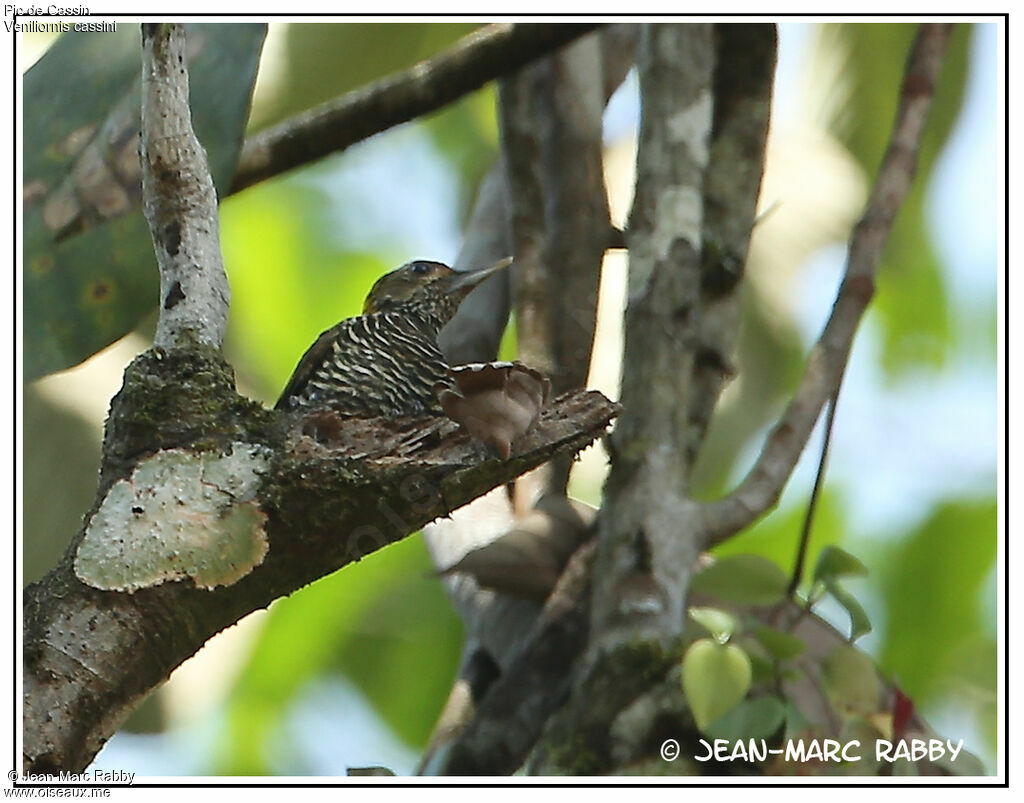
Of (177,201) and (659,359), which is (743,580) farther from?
(177,201)

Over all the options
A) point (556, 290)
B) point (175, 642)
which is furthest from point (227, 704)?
point (175, 642)

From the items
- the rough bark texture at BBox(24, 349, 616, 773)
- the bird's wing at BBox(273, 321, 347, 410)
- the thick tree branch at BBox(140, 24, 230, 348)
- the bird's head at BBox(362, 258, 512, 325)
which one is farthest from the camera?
the bird's head at BBox(362, 258, 512, 325)

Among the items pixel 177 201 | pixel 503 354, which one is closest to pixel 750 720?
pixel 177 201

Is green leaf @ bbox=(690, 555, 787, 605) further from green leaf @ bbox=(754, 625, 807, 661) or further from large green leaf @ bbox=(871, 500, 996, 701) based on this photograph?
large green leaf @ bbox=(871, 500, 996, 701)

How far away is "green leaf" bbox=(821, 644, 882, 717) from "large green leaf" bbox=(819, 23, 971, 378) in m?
2.27

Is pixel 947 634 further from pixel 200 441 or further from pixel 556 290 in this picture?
pixel 200 441

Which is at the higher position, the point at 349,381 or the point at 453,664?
the point at 349,381

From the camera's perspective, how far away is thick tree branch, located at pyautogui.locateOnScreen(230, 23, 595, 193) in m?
2.99

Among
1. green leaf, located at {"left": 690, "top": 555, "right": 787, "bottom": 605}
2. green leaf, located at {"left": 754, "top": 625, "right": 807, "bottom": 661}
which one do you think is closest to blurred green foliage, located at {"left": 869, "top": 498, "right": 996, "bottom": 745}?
green leaf, located at {"left": 690, "top": 555, "right": 787, "bottom": 605}

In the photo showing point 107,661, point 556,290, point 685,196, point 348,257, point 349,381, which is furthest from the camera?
Answer: point 348,257

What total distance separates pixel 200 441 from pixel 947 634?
3611mm

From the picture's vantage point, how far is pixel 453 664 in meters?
4.59

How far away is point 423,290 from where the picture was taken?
2.95 meters

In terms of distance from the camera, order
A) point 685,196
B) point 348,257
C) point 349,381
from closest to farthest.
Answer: point 349,381, point 685,196, point 348,257
